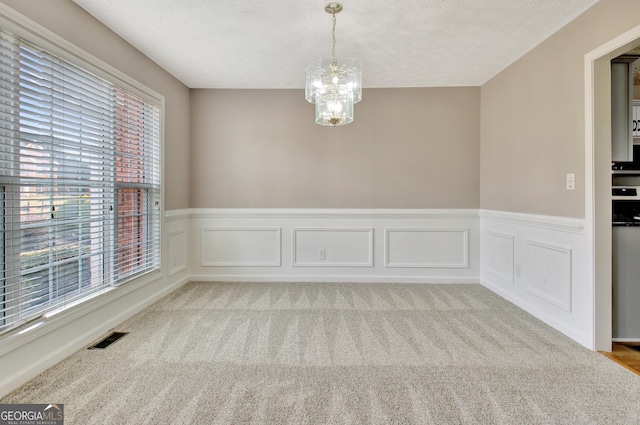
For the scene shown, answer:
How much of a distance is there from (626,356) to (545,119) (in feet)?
6.42

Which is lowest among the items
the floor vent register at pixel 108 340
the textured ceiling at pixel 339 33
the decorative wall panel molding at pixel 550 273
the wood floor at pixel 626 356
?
the wood floor at pixel 626 356

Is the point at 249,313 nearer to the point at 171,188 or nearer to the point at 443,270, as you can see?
the point at 171,188

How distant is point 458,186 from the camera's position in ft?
12.1

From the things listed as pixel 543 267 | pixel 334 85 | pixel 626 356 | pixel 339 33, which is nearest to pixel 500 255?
pixel 543 267

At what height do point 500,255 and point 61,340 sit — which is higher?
point 500,255

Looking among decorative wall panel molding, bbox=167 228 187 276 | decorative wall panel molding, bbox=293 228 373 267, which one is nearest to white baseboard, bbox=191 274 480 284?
decorative wall panel molding, bbox=293 228 373 267

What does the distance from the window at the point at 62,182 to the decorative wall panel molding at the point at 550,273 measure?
3.83m

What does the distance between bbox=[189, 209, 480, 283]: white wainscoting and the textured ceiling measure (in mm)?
1713

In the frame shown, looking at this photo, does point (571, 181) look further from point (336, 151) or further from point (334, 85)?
point (336, 151)

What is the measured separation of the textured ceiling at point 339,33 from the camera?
2121 mm

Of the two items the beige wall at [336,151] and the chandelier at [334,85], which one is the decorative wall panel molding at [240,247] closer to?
the beige wall at [336,151]

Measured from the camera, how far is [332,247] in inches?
148

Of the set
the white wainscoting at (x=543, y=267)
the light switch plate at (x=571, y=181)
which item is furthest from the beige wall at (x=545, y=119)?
the white wainscoting at (x=543, y=267)

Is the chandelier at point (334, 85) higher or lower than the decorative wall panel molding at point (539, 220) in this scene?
higher
